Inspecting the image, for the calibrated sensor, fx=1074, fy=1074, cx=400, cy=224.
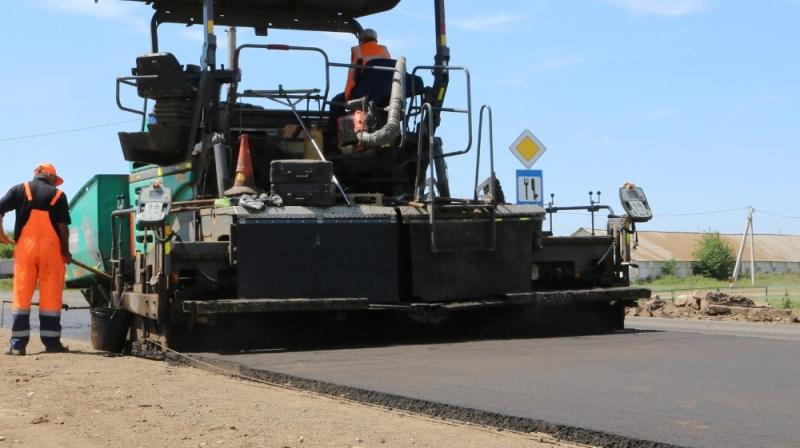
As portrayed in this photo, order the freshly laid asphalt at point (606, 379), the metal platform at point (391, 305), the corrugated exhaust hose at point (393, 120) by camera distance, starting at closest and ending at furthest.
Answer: the freshly laid asphalt at point (606, 379) < the metal platform at point (391, 305) < the corrugated exhaust hose at point (393, 120)

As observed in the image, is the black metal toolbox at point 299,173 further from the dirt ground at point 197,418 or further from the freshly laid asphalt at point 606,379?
the dirt ground at point 197,418

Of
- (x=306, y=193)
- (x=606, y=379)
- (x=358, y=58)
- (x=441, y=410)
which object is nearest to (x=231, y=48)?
(x=358, y=58)

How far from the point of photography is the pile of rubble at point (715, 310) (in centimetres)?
1936

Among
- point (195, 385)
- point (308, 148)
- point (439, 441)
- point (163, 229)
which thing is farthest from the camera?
point (308, 148)

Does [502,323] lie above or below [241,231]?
below

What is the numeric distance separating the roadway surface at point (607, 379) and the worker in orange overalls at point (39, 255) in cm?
219

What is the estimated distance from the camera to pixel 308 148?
10.3 m

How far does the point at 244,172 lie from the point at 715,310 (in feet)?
45.7

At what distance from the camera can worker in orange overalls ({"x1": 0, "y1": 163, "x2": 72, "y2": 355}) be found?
966cm

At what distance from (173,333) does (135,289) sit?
1108mm

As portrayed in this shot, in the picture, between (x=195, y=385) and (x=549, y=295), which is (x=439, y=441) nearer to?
(x=195, y=385)

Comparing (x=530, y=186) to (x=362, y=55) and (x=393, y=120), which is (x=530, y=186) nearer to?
(x=362, y=55)

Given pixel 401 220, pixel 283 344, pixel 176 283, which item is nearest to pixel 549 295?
pixel 401 220

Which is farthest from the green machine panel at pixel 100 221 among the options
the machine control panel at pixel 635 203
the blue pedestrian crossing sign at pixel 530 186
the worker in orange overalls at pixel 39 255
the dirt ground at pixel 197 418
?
the blue pedestrian crossing sign at pixel 530 186
